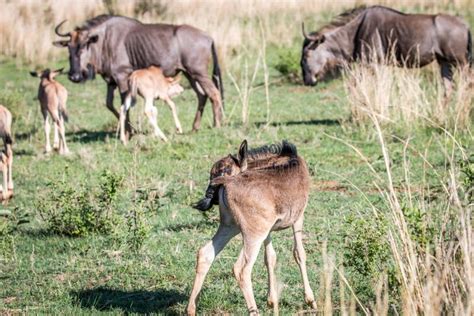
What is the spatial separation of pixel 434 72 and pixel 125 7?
12.3m

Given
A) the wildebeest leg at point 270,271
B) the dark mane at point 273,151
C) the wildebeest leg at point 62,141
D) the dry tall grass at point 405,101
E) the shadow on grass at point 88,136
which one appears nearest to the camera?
the wildebeest leg at point 270,271

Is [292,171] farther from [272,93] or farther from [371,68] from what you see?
[272,93]

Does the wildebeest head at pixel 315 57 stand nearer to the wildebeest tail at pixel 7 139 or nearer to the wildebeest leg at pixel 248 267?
the wildebeest tail at pixel 7 139

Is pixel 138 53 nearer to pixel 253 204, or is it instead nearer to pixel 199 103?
pixel 199 103

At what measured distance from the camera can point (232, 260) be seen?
716 cm

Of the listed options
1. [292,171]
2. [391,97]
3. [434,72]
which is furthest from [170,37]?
[292,171]

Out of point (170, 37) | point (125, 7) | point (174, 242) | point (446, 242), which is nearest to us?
point (446, 242)

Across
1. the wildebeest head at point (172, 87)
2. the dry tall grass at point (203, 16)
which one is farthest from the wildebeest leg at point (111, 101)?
the dry tall grass at point (203, 16)

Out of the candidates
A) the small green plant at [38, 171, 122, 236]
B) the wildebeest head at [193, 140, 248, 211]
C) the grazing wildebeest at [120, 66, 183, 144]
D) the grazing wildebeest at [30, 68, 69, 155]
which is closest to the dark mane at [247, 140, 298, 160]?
the wildebeest head at [193, 140, 248, 211]

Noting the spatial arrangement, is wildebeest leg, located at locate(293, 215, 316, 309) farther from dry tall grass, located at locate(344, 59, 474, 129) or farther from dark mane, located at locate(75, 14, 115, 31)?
dark mane, located at locate(75, 14, 115, 31)

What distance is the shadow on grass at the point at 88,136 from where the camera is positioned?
13648 millimetres


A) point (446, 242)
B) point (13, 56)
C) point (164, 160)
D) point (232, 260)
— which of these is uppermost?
point (446, 242)

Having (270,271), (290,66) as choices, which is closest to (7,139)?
(270,271)

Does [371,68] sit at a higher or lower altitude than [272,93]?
higher
